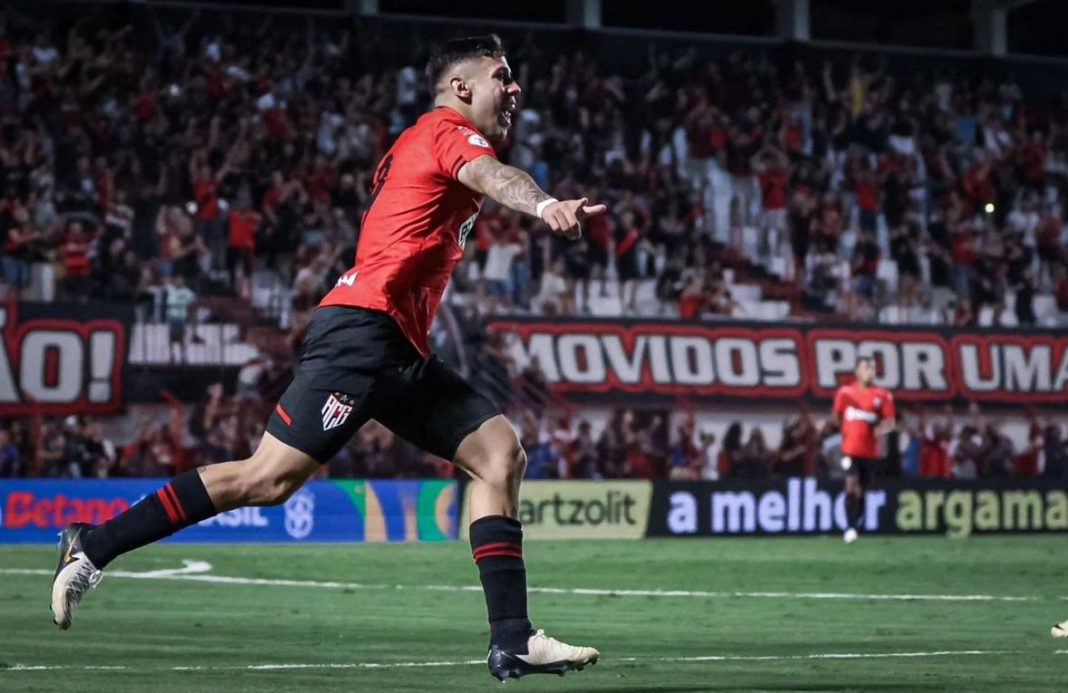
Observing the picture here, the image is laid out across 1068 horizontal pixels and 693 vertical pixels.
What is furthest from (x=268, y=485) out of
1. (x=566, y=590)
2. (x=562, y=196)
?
(x=562, y=196)

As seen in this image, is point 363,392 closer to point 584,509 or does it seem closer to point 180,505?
point 180,505

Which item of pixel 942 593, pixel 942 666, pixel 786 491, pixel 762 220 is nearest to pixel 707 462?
pixel 786 491

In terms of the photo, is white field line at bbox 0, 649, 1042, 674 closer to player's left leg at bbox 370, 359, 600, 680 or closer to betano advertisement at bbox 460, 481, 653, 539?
player's left leg at bbox 370, 359, 600, 680

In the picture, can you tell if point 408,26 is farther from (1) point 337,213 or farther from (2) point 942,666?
(2) point 942,666

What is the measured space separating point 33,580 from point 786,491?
48.4 ft

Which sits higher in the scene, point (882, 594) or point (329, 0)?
point (329, 0)

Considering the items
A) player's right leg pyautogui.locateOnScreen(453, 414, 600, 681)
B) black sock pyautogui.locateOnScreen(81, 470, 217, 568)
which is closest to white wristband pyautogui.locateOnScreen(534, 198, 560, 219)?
player's right leg pyautogui.locateOnScreen(453, 414, 600, 681)

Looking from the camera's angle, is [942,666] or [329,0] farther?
[329,0]

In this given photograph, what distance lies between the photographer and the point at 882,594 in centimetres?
1623

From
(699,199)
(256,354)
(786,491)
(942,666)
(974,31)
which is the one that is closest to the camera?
(942,666)

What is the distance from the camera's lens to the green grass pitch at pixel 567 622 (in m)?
8.82

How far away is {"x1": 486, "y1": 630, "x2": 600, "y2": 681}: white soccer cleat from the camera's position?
763 cm

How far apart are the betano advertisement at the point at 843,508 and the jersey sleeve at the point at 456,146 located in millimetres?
20831

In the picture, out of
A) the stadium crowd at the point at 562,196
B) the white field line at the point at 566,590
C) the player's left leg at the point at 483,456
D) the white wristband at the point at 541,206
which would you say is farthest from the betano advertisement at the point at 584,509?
the white wristband at the point at 541,206
